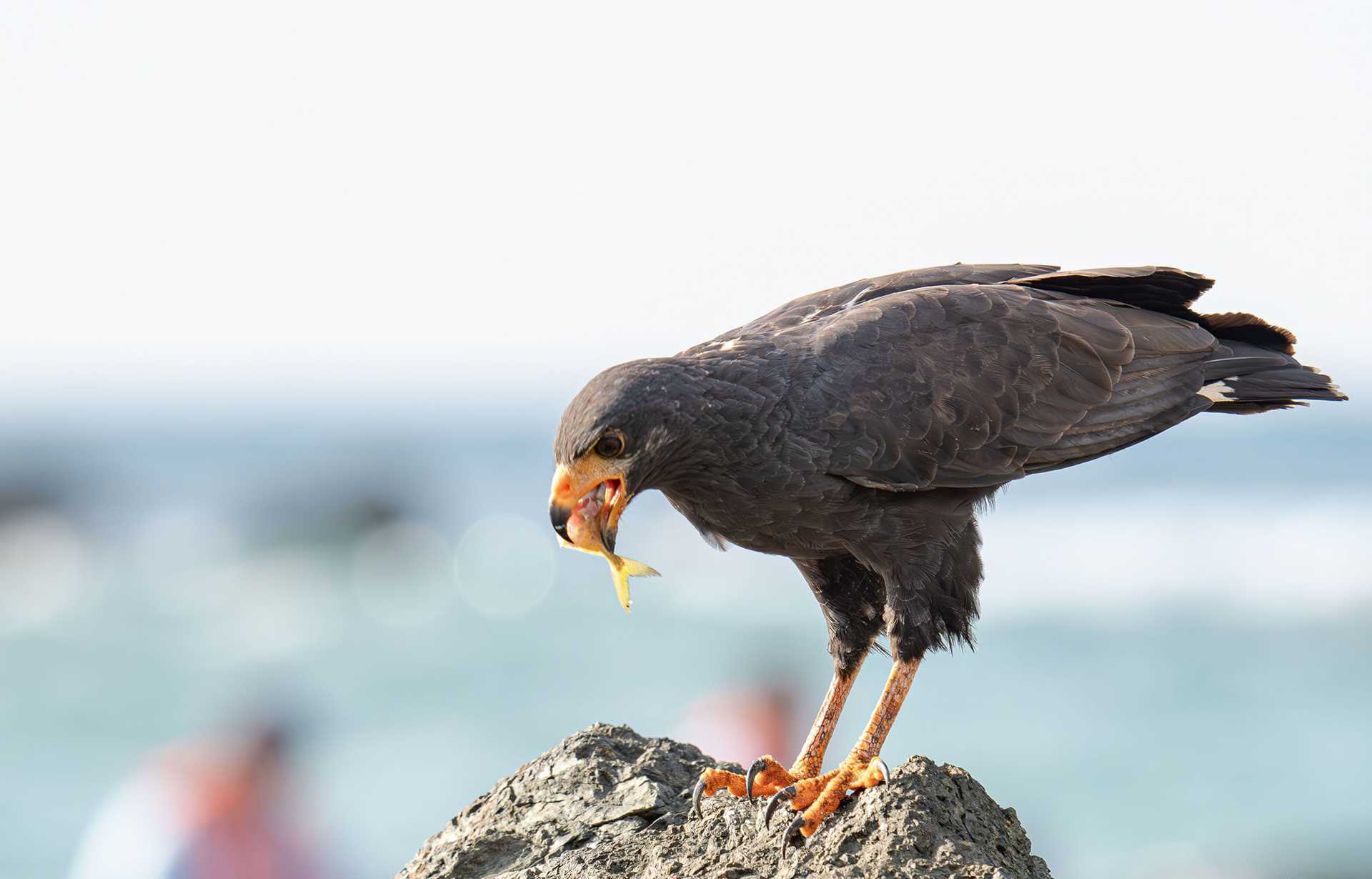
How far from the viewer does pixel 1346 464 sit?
105ft

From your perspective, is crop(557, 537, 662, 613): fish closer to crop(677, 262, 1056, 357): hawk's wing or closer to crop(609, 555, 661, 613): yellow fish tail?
Answer: crop(609, 555, 661, 613): yellow fish tail

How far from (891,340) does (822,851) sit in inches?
76.4

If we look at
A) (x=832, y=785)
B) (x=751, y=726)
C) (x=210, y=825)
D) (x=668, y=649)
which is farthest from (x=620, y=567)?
(x=668, y=649)

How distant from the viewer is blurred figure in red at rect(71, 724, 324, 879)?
805 centimetres

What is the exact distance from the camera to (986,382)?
4906mm

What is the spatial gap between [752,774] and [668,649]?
54.7 ft

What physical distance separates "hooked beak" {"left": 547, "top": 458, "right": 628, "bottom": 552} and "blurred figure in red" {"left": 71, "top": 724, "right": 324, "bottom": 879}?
5376 millimetres

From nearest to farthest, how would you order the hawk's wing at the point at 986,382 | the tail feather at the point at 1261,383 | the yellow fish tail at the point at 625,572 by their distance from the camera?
the yellow fish tail at the point at 625,572 < the hawk's wing at the point at 986,382 < the tail feather at the point at 1261,383

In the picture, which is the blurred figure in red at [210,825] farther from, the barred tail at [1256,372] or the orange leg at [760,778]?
the barred tail at [1256,372]

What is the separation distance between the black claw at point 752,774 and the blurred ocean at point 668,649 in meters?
6.05

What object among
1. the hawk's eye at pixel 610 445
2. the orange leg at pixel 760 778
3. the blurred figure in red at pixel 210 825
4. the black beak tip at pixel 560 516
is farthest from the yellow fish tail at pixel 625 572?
the blurred figure in red at pixel 210 825

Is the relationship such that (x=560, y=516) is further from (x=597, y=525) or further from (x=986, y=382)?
(x=986, y=382)

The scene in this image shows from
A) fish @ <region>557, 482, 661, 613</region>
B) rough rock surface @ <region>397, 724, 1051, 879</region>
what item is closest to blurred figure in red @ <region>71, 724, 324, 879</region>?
rough rock surface @ <region>397, 724, 1051, 879</region>

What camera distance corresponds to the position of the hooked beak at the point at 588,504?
4.01m
